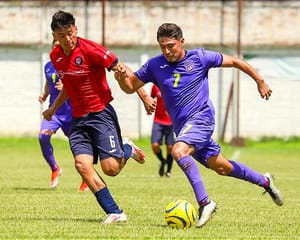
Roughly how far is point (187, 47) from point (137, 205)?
20.3 meters

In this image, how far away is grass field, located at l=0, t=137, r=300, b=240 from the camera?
9602 mm

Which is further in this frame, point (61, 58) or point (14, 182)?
point (14, 182)

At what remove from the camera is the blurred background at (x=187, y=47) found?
32406 millimetres

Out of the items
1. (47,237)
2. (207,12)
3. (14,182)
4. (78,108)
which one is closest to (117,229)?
(47,237)

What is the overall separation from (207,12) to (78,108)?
72.3 feet

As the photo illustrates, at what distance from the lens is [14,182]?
17000mm

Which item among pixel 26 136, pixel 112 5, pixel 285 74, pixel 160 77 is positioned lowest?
pixel 26 136

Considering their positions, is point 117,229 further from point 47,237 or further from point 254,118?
point 254,118

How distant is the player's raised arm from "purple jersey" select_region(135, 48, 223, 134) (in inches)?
7.9

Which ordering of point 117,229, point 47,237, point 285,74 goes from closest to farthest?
point 47,237
point 117,229
point 285,74

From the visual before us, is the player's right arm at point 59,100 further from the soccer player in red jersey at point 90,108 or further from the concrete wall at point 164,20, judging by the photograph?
the concrete wall at point 164,20

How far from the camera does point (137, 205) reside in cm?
1270

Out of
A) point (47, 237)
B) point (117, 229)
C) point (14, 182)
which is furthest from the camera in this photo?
point (14, 182)

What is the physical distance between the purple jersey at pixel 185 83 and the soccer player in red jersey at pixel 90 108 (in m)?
0.49
